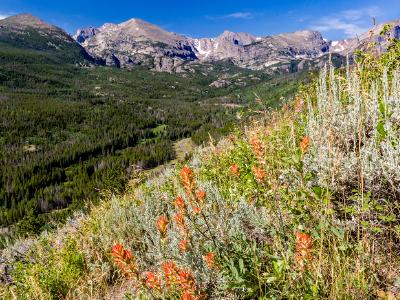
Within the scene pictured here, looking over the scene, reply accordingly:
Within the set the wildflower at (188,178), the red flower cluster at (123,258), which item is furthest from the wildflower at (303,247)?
the red flower cluster at (123,258)

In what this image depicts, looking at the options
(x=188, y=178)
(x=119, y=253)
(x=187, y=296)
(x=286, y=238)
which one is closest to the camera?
(x=187, y=296)

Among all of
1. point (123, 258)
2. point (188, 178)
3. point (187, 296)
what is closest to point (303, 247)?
point (187, 296)

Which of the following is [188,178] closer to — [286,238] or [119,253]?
[119,253]

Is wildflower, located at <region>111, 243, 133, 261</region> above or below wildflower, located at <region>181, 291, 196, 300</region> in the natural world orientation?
above

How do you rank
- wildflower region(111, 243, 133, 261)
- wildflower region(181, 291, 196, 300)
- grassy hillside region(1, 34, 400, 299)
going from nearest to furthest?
1. wildflower region(181, 291, 196, 300)
2. wildflower region(111, 243, 133, 261)
3. grassy hillside region(1, 34, 400, 299)

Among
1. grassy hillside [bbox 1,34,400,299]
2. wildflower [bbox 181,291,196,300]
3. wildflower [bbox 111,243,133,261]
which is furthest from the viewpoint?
grassy hillside [bbox 1,34,400,299]

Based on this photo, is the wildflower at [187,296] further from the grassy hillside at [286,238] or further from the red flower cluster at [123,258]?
the red flower cluster at [123,258]

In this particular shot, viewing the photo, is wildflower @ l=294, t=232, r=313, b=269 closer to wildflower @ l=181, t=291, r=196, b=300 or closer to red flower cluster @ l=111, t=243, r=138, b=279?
wildflower @ l=181, t=291, r=196, b=300

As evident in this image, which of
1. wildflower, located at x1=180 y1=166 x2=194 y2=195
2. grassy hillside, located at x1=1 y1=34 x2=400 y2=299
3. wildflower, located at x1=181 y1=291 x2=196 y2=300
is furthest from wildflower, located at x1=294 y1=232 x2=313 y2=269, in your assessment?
wildflower, located at x1=180 y1=166 x2=194 y2=195

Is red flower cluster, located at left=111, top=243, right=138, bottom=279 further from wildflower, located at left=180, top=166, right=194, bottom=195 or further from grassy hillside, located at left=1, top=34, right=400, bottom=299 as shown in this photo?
wildflower, located at left=180, top=166, right=194, bottom=195

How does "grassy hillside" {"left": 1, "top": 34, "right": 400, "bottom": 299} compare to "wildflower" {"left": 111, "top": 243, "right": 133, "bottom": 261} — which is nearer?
"wildflower" {"left": 111, "top": 243, "right": 133, "bottom": 261}

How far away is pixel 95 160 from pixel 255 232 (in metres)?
170

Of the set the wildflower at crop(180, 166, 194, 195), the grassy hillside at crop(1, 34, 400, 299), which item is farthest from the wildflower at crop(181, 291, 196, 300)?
the wildflower at crop(180, 166, 194, 195)

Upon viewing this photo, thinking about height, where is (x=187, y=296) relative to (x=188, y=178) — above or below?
below
